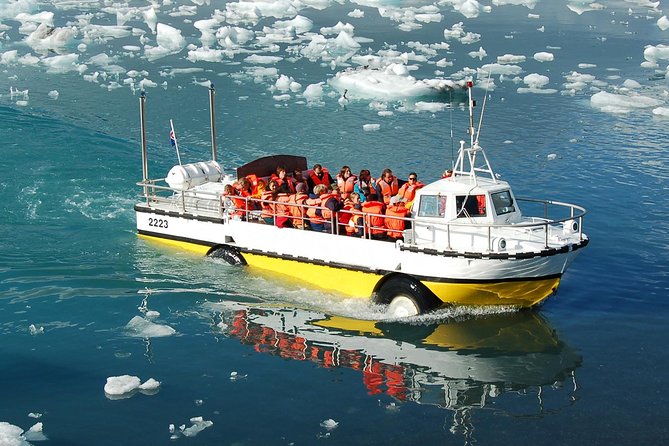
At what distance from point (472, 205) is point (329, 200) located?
2.58 meters

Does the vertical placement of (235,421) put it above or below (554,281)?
below

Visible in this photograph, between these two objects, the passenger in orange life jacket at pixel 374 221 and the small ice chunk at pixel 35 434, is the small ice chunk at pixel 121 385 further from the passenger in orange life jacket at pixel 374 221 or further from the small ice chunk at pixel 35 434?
the passenger in orange life jacket at pixel 374 221

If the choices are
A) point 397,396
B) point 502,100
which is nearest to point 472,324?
point 397,396

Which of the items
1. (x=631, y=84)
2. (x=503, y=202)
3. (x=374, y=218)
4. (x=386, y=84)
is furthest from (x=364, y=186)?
(x=631, y=84)

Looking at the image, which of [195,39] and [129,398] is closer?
[129,398]

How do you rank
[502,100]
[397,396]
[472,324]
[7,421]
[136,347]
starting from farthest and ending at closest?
1. [502,100]
2. [472,324]
3. [136,347]
4. [397,396]
5. [7,421]

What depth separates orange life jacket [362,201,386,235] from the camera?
16.4 m

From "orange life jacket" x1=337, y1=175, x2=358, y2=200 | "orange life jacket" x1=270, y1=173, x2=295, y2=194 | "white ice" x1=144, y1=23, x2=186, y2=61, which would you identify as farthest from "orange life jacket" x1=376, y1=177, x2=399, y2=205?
"white ice" x1=144, y1=23, x2=186, y2=61

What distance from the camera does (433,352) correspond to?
15.0 meters

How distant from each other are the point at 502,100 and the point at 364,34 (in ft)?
53.2

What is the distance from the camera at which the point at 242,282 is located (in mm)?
17797

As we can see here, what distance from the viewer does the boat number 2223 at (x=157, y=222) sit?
767 inches

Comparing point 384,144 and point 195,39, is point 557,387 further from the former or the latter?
point 195,39

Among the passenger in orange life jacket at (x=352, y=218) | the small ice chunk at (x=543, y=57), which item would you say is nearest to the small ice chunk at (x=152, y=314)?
the passenger in orange life jacket at (x=352, y=218)
